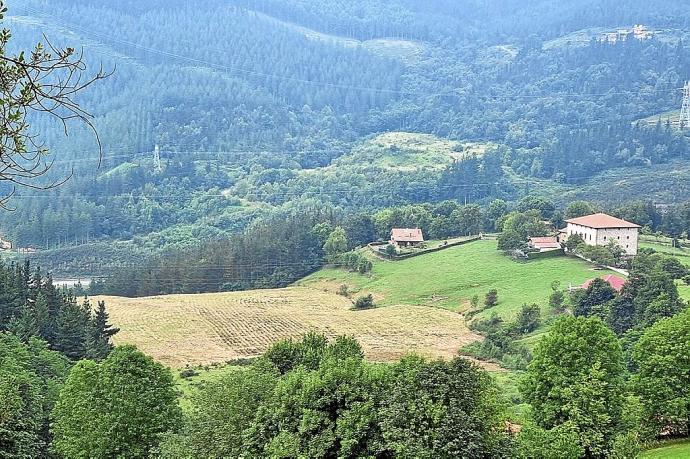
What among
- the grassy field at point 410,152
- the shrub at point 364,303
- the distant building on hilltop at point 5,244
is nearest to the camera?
the shrub at point 364,303

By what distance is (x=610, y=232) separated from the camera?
60281mm

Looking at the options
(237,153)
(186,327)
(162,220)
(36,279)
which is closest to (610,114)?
(237,153)

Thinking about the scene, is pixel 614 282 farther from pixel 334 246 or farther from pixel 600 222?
pixel 334 246

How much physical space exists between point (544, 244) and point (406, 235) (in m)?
18.3

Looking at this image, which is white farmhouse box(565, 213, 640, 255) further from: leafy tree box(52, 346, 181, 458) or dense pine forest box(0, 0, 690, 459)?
leafy tree box(52, 346, 181, 458)

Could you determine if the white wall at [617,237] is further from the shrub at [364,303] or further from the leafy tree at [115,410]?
the leafy tree at [115,410]

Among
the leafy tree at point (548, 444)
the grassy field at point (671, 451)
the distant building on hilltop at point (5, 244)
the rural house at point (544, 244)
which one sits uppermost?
the rural house at point (544, 244)

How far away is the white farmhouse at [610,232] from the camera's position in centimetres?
6003

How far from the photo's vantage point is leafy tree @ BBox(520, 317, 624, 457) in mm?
19875

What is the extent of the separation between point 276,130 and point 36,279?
14861 cm

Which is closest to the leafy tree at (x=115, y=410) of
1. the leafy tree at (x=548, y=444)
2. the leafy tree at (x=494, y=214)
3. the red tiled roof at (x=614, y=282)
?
the leafy tree at (x=548, y=444)

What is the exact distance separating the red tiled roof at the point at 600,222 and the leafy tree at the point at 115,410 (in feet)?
155

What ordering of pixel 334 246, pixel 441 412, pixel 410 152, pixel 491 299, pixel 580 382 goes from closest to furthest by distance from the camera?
pixel 441 412 → pixel 580 382 → pixel 491 299 → pixel 334 246 → pixel 410 152

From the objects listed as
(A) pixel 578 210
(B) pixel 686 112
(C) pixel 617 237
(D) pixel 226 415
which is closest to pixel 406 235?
(A) pixel 578 210
